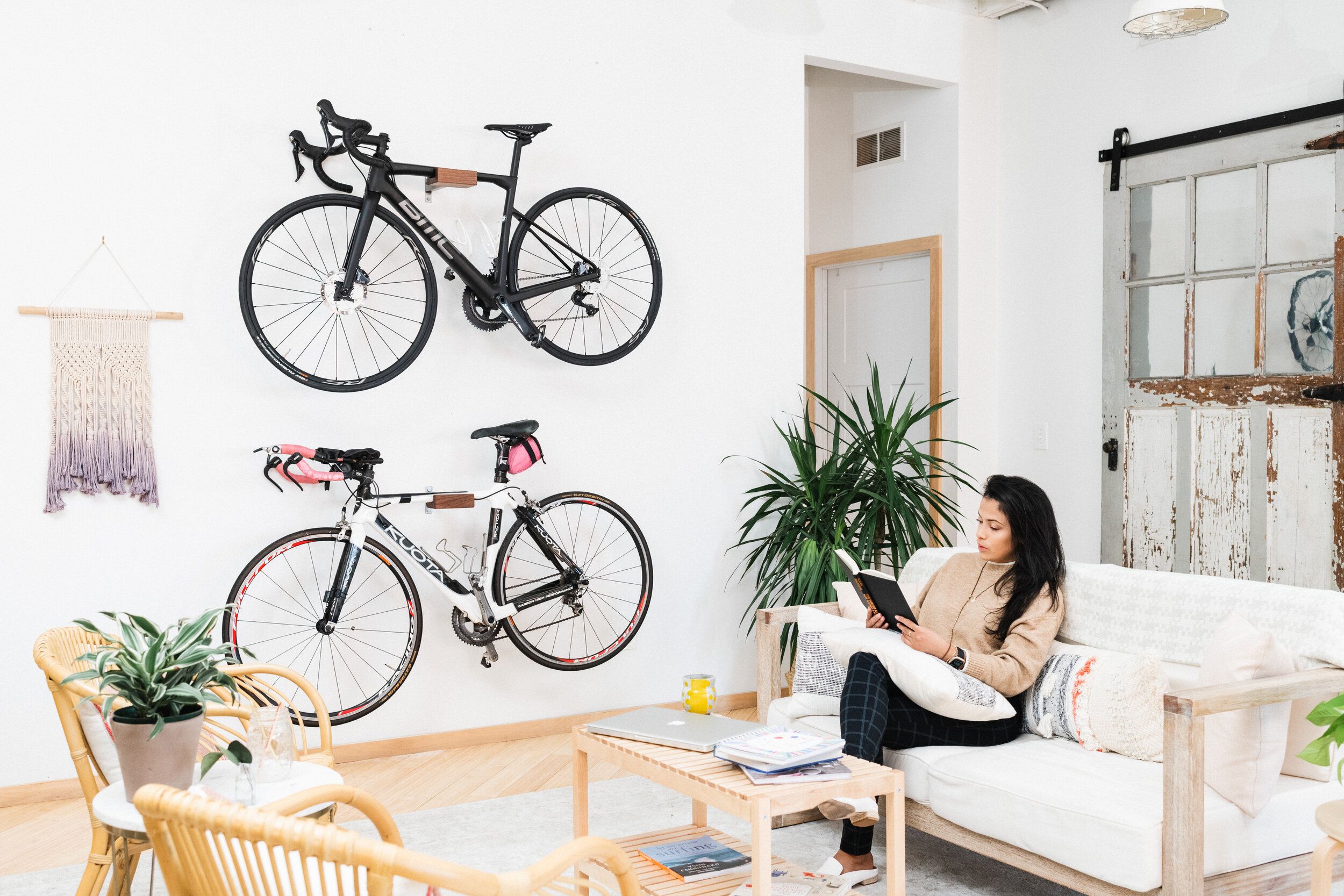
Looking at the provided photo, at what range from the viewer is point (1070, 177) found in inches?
197

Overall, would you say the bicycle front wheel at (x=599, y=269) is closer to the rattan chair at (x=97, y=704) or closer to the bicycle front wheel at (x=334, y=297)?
the bicycle front wheel at (x=334, y=297)

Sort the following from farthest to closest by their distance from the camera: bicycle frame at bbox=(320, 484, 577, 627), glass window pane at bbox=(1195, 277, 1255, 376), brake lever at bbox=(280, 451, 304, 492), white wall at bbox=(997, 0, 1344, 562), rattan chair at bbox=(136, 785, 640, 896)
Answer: white wall at bbox=(997, 0, 1344, 562) → glass window pane at bbox=(1195, 277, 1255, 376) → bicycle frame at bbox=(320, 484, 577, 627) → brake lever at bbox=(280, 451, 304, 492) → rattan chair at bbox=(136, 785, 640, 896)

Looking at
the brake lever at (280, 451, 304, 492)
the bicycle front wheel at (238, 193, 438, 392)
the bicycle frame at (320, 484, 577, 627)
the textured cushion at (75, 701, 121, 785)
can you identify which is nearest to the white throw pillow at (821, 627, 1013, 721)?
the bicycle frame at (320, 484, 577, 627)

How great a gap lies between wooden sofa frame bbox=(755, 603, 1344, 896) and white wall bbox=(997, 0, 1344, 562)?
108 inches

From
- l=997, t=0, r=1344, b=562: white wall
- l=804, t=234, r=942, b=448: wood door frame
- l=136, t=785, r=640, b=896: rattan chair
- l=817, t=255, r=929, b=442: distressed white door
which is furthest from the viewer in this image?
l=817, t=255, r=929, b=442: distressed white door

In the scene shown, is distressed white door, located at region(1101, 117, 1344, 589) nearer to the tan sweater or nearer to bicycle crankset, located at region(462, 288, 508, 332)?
the tan sweater

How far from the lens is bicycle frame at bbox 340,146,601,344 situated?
3.65 m

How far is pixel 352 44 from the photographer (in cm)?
381

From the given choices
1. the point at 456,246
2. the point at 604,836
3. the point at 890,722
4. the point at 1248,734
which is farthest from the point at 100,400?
the point at 1248,734

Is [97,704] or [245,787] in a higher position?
[97,704]

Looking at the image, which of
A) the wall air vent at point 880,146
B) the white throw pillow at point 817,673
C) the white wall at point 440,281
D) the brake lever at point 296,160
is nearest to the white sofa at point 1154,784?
the white throw pillow at point 817,673

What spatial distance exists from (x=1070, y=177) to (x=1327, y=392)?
4.91 ft

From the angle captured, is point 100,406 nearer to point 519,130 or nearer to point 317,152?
point 317,152

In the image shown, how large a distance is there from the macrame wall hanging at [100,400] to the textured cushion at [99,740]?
148 centimetres
